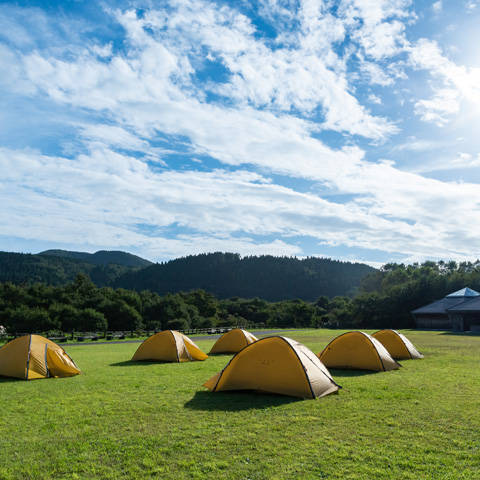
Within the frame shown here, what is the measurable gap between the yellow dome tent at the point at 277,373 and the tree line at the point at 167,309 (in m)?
39.4

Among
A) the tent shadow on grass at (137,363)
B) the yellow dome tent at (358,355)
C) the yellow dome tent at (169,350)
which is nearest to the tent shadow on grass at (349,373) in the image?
the yellow dome tent at (358,355)

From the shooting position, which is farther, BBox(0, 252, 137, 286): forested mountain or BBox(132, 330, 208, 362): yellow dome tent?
BBox(0, 252, 137, 286): forested mountain

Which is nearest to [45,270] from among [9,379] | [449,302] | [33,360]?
[449,302]

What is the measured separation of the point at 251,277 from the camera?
533 feet

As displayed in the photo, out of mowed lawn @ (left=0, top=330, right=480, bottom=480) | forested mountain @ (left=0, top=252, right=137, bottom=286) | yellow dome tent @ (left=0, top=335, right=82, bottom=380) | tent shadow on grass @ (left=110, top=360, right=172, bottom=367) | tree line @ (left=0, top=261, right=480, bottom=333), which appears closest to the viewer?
mowed lawn @ (left=0, top=330, right=480, bottom=480)

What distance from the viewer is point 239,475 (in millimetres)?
5031

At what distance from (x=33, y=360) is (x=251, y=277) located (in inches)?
5939

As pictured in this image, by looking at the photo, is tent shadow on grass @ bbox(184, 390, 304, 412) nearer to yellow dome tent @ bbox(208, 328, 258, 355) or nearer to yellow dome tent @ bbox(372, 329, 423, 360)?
yellow dome tent @ bbox(372, 329, 423, 360)

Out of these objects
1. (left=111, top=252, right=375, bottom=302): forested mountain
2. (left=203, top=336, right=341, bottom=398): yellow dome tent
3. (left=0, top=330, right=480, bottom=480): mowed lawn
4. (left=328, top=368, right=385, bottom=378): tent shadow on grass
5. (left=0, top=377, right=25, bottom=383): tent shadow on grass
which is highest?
(left=111, top=252, right=375, bottom=302): forested mountain

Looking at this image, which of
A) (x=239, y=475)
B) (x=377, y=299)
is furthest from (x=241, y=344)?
(x=377, y=299)

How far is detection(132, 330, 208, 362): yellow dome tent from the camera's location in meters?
16.8

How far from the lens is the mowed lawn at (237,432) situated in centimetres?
523

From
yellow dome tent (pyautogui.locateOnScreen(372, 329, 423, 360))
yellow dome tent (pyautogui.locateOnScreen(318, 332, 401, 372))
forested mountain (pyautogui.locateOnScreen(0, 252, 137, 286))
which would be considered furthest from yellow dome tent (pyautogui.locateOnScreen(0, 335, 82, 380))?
forested mountain (pyautogui.locateOnScreen(0, 252, 137, 286))

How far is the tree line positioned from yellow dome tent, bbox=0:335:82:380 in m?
33.4
